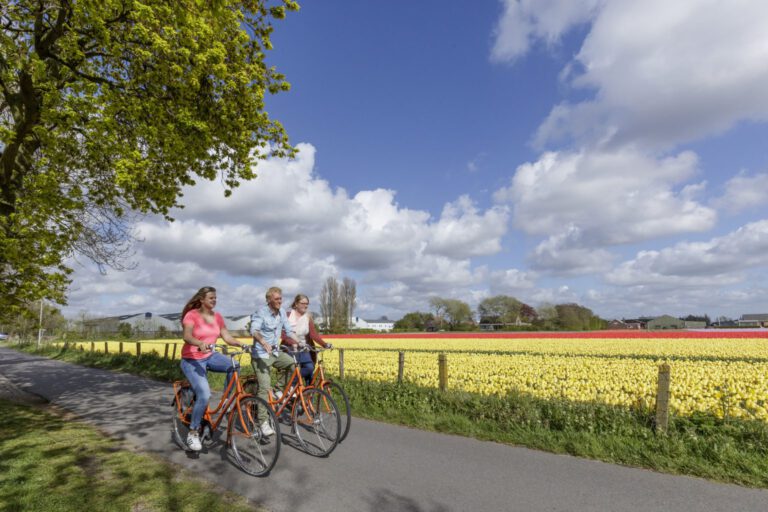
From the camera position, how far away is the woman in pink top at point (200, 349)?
5.18 metres

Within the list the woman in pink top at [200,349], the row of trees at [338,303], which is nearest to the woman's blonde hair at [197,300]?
the woman in pink top at [200,349]

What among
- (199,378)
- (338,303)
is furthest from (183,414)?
(338,303)

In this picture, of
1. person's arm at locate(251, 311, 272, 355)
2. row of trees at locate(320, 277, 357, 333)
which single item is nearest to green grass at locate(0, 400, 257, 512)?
person's arm at locate(251, 311, 272, 355)

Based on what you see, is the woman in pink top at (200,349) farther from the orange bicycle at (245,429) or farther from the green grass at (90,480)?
the green grass at (90,480)

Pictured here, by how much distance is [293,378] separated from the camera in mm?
5754

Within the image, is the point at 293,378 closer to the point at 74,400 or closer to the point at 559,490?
the point at 559,490

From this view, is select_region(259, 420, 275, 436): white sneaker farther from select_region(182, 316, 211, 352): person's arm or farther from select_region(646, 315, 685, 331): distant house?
select_region(646, 315, 685, 331): distant house

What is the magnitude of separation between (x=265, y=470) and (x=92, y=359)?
67.8ft

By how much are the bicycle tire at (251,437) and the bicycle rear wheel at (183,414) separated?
90 cm

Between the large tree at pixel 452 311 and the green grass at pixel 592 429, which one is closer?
the green grass at pixel 592 429

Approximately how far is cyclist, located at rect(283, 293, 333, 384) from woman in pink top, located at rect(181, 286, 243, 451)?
129 cm

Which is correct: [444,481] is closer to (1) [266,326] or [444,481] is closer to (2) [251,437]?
(2) [251,437]

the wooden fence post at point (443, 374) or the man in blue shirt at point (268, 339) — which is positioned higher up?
the man in blue shirt at point (268, 339)

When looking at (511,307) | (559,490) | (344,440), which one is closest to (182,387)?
(344,440)
